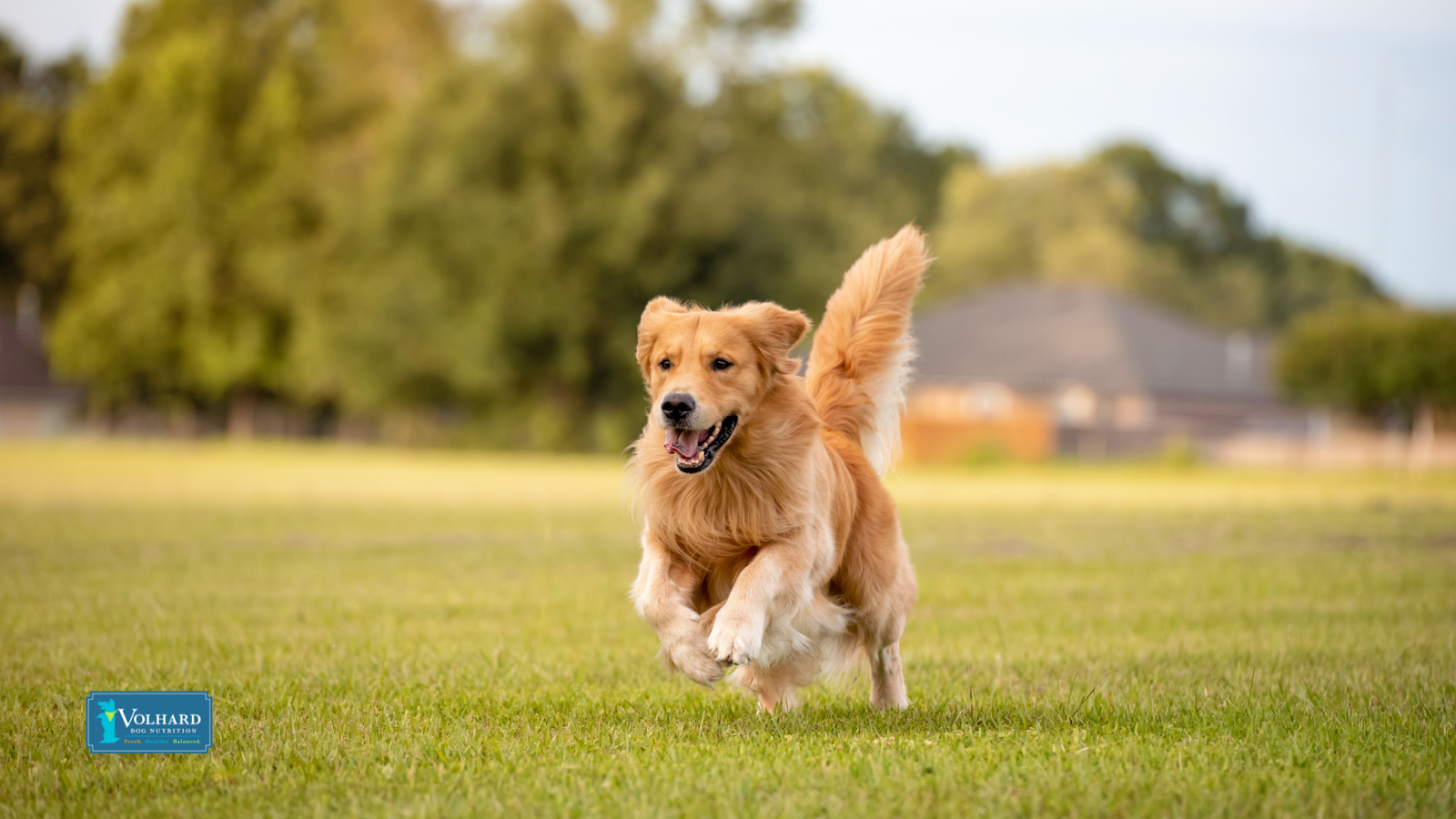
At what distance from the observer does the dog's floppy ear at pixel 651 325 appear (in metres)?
6.30

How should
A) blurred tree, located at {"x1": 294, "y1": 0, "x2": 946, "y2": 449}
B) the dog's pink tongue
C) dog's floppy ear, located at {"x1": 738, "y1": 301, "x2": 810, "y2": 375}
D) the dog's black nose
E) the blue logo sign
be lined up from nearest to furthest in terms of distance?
the blue logo sign < the dog's black nose < the dog's pink tongue < dog's floppy ear, located at {"x1": 738, "y1": 301, "x2": 810, "y2": 375} < blurred tree, located at {"x1": 294, "y1": 0, "x2": 946, "y2": 449}

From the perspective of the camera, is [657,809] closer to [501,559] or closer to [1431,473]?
[501,559]

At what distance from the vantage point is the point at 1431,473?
1507 inches

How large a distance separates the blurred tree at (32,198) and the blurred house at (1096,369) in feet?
135

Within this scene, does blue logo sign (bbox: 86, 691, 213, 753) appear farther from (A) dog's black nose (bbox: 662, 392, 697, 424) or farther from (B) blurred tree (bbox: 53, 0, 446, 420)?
(B) blurred tree (bbox: 53, 0, 446, 420)

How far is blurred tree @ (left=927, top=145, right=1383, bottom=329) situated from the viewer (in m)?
73.5

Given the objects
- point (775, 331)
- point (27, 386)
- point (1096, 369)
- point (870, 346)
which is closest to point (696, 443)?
point (775, 331)

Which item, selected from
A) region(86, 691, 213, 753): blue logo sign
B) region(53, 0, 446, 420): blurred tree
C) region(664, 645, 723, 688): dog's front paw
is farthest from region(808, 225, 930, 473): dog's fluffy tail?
region(53, 0, 446, 420): blurred tree

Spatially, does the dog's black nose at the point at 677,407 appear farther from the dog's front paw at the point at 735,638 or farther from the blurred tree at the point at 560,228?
the blurred tree at the point at 560,228

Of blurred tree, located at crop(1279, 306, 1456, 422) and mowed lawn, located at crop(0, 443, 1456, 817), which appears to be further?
blurred tree, located at crop(1279, 306, 1456, 422)

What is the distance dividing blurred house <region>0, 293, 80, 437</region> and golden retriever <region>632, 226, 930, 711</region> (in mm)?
71609

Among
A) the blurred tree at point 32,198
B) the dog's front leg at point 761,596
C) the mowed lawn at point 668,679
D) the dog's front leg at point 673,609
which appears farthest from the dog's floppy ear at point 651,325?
the blurred tree at point 32,198

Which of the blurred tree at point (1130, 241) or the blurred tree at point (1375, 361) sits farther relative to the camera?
the blurred tree at point (1130, 241)

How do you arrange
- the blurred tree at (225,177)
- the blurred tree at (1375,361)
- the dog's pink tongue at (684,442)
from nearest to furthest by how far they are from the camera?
the dog's pink tongue at (684,442) → the blurred tree at (1375,361) → the blurred tree at (225,177)
